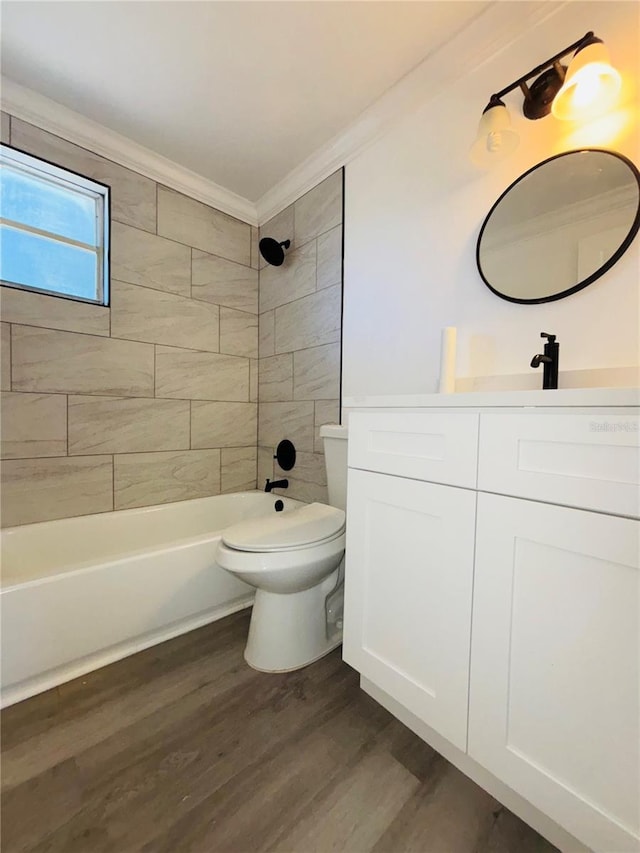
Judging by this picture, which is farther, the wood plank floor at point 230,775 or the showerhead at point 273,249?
the showerhead at point 273,249

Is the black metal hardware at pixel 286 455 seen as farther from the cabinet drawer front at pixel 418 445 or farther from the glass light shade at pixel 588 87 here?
the glass light shade at pixel 588 87

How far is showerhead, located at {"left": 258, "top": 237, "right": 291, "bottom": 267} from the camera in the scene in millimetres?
2020

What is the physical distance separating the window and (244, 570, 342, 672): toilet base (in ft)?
5.32

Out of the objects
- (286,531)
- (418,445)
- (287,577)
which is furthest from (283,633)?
(418,445)

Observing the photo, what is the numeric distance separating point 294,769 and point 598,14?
2.24 meters

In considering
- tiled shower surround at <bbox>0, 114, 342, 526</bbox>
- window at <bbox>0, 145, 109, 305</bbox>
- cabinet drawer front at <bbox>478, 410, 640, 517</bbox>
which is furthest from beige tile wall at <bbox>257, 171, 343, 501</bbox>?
cabinet drawer front at <bbox>478, 410, 640, 517</bbox>

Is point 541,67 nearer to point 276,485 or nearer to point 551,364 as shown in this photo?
point 551,364

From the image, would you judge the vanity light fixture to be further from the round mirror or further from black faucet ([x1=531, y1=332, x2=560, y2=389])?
black faucet ([x1=531, y1=332, x2=560, y2=389])

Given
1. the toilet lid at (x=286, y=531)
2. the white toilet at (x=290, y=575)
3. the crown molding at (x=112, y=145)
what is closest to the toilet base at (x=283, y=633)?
the white toilet at (x=290, y=575)

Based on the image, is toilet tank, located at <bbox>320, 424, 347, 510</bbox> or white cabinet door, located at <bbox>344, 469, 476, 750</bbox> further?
toilet tank, located at <bbox>320, 424, 347, 510</bbox>

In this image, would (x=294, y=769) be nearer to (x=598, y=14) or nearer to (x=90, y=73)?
(x=598, y=14)

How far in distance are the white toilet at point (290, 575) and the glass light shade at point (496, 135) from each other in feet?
3.44

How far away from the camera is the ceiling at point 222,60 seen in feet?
3.87

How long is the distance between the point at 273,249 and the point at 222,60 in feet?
2.58
